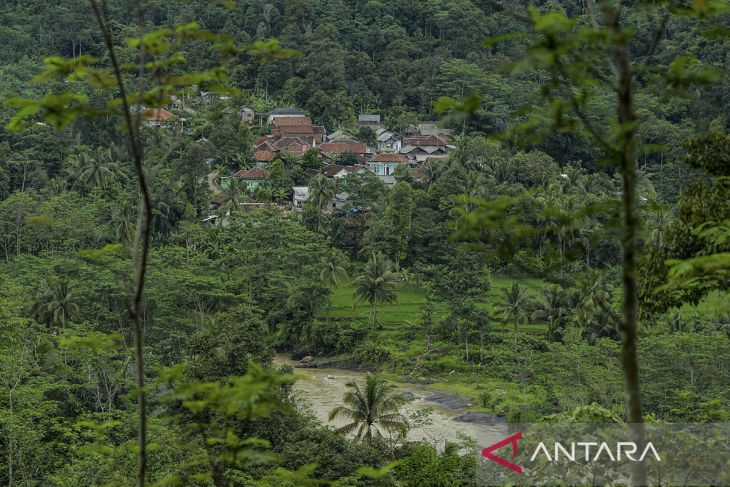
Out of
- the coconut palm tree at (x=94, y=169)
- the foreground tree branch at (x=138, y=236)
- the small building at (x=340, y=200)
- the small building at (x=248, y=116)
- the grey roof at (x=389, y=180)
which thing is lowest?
the small building at (x=340, y=200)

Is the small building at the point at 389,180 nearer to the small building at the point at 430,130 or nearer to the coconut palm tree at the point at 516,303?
the small building at the point at 430,130

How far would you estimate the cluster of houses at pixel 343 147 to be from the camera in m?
39.3

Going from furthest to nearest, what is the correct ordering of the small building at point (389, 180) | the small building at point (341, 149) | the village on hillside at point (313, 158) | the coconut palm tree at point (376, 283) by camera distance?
the small building at point (341, 149) < the small building at point (389, 180) < the village on hillside at point (313, 158) < the coconut palm tree at point (376, 283)

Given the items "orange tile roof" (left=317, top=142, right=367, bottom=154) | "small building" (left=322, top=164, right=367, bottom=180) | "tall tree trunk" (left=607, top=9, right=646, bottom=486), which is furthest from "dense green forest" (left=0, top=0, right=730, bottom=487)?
"orange tile roof" (left=317, top=142, right=367, bottom=154)

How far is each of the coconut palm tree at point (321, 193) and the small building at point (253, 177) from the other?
13.5 feet

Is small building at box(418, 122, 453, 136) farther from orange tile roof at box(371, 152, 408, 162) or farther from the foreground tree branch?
the foreground tree branch

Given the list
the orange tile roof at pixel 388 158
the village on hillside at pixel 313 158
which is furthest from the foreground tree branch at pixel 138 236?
the orange tile roof at pixel 388 158

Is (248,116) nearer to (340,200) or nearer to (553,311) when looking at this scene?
(340,200)

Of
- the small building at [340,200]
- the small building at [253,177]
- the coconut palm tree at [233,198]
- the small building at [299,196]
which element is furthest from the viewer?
the small building at [253,177]

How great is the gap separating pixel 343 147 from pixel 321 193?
29.9 ft

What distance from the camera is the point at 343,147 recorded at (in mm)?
42250

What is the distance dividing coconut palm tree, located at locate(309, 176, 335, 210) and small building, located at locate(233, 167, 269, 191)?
13.5ft

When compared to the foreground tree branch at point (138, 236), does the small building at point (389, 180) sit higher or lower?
lower

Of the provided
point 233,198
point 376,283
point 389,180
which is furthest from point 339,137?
point 376,283
